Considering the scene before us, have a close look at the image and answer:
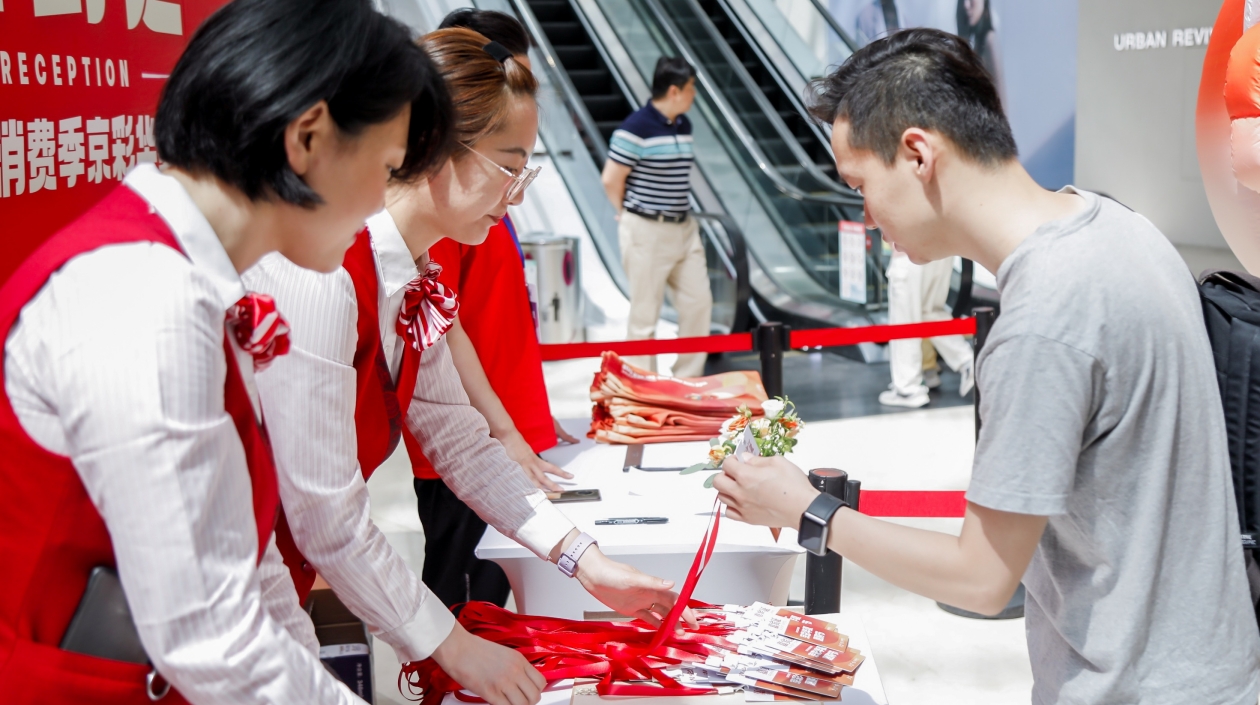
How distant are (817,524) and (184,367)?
A: 877 millimetres

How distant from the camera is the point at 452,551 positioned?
2.65 metres

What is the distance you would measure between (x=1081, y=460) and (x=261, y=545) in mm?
963

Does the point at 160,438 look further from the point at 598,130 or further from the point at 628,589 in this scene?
the point at 598,130

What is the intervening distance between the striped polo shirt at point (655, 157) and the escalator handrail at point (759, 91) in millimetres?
1854

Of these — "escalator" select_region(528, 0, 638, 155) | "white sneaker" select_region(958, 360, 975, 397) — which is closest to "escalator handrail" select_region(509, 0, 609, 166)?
"escalator" select_region(528, 0, 638, 155)

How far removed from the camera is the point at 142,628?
36.8 inches

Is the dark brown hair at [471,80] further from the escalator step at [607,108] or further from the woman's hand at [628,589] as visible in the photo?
the escalator step at [607,108]

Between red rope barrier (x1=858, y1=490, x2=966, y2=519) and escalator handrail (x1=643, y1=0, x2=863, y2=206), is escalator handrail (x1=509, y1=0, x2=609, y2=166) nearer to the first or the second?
escalator handrail (x1=643, y1=0, x2=863, y2=206)

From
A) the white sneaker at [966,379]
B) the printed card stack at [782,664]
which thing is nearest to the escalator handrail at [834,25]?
the white sneaker at [966,379]

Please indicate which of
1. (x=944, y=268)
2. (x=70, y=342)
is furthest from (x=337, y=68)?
(x=944, y=268)

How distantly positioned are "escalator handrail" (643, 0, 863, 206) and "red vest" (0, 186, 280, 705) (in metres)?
7.19

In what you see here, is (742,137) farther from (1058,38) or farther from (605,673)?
(605,673)

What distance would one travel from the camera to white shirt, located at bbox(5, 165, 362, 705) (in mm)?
881

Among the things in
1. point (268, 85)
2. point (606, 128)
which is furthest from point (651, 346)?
point (606, 128)
